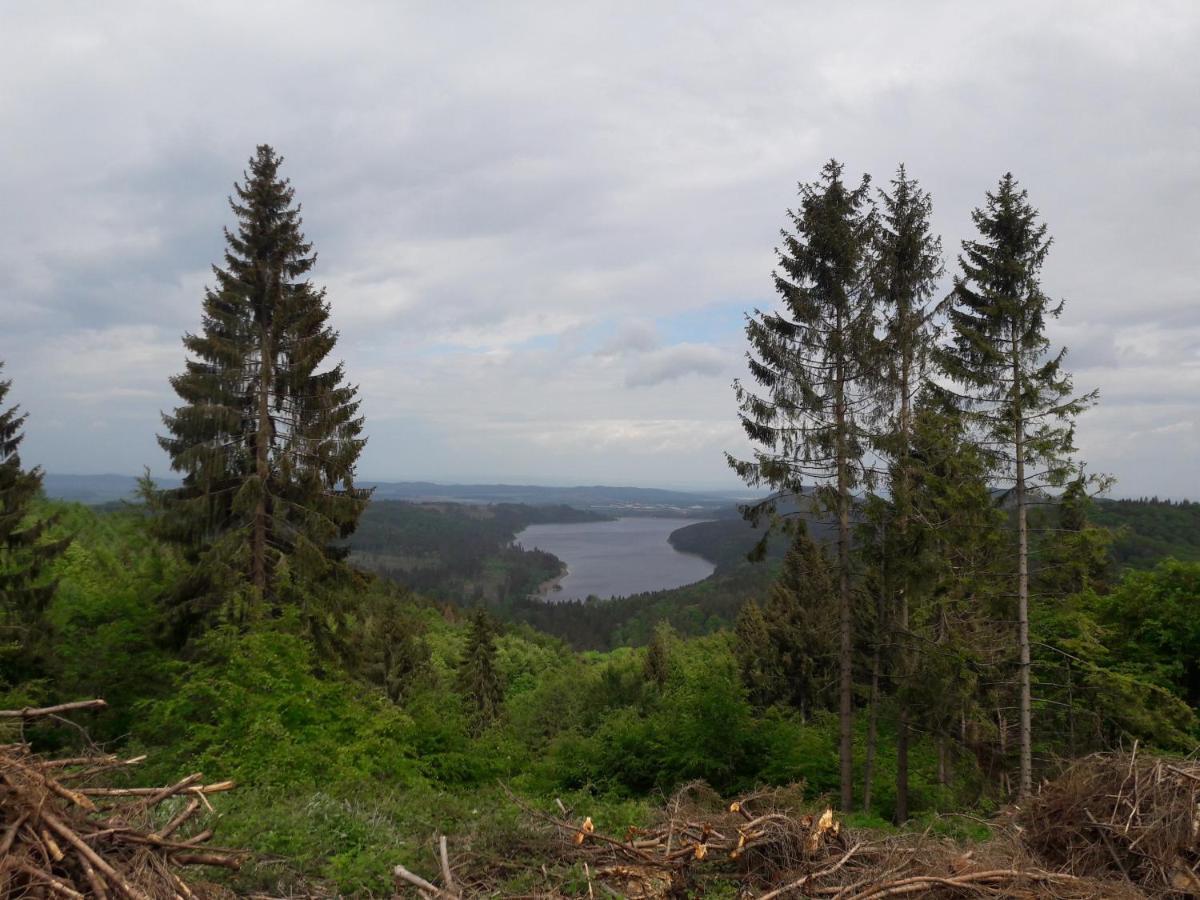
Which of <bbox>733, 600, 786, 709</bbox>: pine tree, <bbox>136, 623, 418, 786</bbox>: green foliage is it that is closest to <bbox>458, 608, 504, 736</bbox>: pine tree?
<bbox>733, 600, 786, 709</bbox>: pine tree

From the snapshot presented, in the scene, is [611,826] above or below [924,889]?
below

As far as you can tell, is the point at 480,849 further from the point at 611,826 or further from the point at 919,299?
the point at 919,299

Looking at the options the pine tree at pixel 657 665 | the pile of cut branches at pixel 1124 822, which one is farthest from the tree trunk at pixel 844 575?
the pine tree at pixel 657 665

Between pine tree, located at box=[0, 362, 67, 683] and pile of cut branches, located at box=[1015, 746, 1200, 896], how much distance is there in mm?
14969

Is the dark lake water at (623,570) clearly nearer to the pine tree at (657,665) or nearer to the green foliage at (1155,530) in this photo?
the green foliage at (1155,530)

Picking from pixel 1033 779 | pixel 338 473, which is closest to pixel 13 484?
pixel 338 473

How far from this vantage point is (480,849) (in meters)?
4.87

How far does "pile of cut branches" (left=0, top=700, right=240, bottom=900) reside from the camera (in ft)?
9.36

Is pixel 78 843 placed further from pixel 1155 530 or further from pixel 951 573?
pixel 1155 530

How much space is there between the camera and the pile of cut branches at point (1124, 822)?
4.27 metres

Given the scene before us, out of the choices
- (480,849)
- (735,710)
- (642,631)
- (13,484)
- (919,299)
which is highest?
(919,299)

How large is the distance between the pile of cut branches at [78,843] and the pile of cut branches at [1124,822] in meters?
5.62

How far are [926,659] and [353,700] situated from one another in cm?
937

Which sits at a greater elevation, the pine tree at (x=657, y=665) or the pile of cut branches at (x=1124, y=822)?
the pile of cut branches at (x=1124, y=822)
